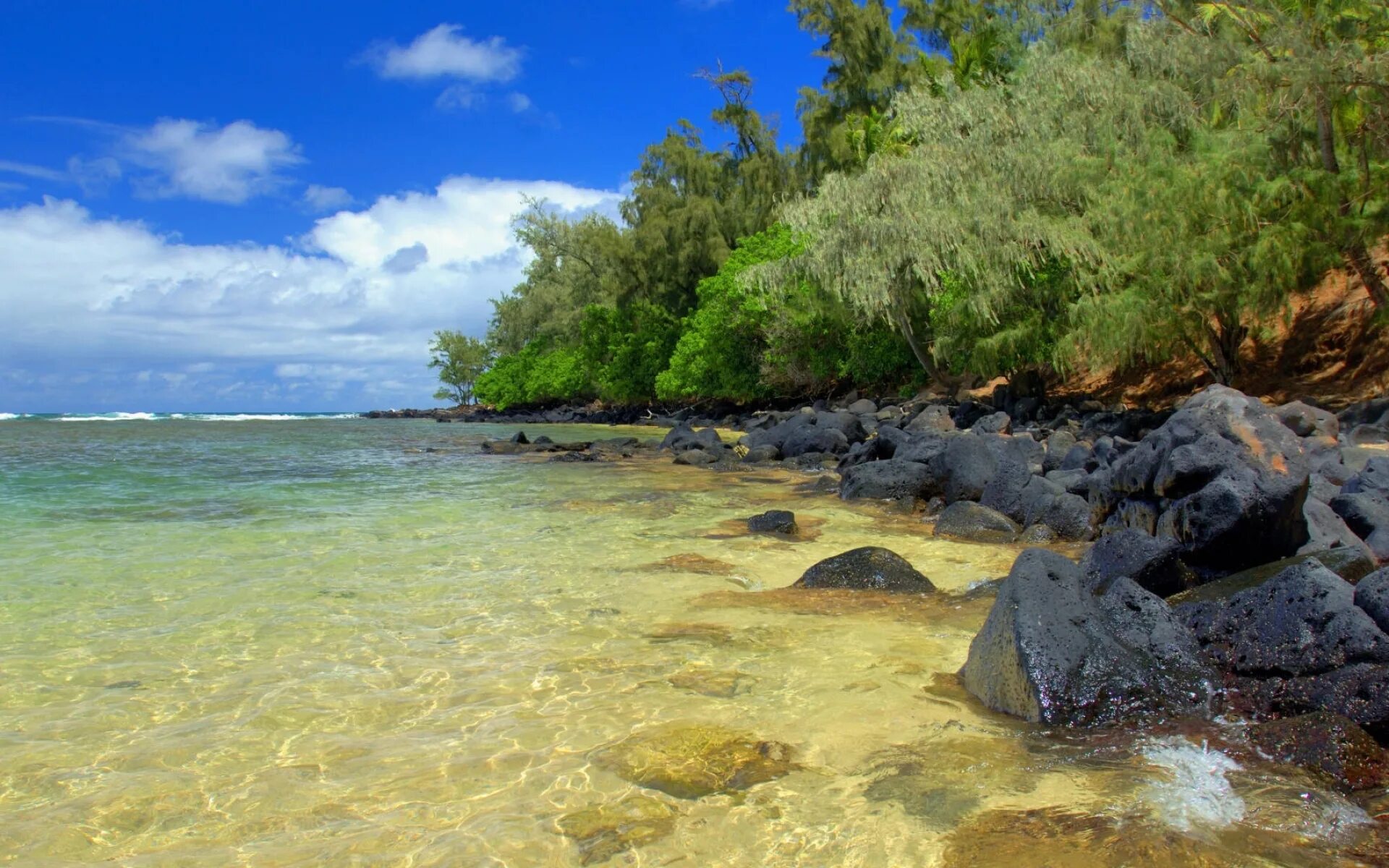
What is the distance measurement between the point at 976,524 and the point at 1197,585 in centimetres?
358

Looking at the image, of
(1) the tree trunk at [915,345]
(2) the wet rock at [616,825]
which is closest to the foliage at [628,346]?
(1) the tree trunk at [915,345]

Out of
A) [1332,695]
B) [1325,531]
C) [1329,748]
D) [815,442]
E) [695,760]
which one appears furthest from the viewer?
[815,442]

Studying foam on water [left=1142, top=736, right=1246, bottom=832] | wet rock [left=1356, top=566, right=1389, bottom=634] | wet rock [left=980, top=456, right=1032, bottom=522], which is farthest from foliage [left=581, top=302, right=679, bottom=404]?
foam on water [left=1142, top=736, right=1246, bottom=832]

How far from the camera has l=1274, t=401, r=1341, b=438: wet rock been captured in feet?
38.8

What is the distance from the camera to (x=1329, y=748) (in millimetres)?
3420

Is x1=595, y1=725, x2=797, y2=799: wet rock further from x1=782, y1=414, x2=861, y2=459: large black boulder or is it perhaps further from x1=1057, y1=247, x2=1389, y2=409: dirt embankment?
x1=1057, y1=247, x2=1389, y2=409: dirt embankment

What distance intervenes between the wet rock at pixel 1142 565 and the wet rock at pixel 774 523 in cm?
392

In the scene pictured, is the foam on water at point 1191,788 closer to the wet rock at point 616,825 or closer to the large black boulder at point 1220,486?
the wet rock at point 616,825

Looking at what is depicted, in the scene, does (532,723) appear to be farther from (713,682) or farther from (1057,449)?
(1057,449)

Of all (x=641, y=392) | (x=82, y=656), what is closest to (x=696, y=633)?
(x=82, y=656)

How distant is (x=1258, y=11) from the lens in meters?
15.6

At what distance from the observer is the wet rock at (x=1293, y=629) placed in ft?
13.0

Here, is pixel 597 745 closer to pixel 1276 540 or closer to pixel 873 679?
pixel 873 679

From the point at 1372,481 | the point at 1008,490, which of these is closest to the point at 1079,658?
the point at 1372,481
